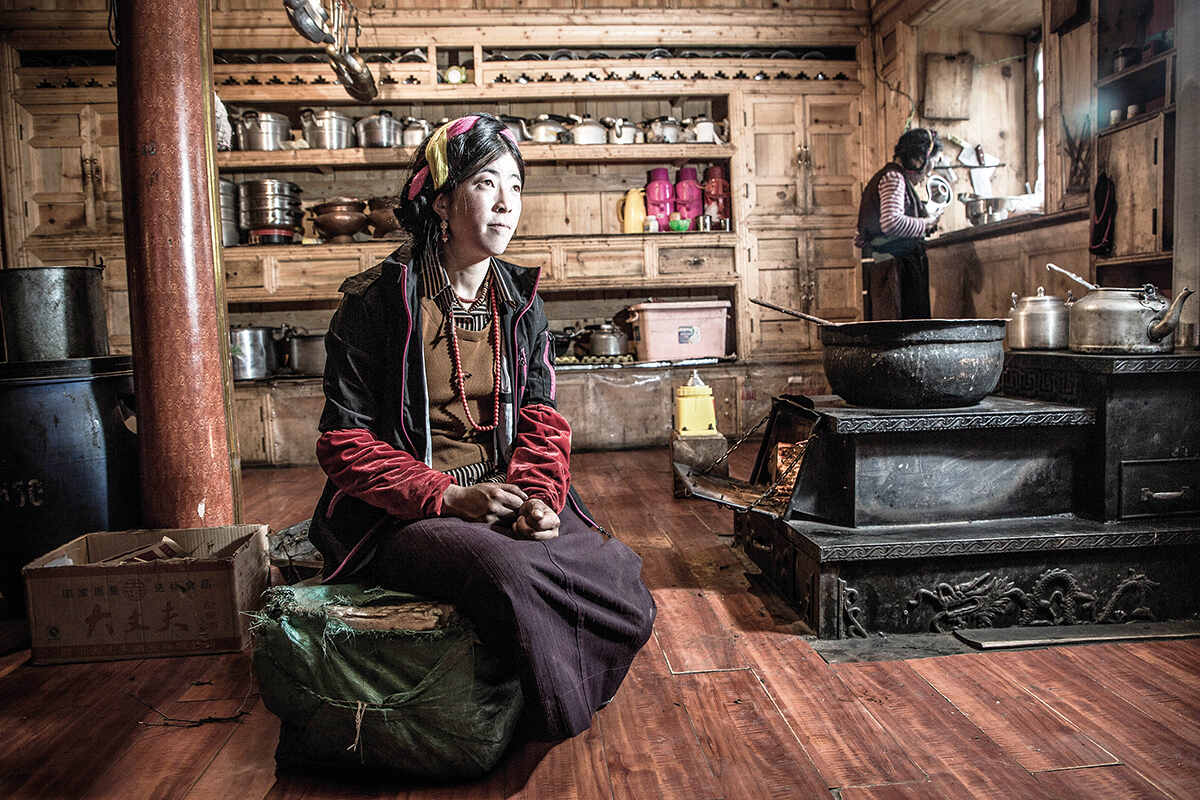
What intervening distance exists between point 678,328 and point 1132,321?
354 cm

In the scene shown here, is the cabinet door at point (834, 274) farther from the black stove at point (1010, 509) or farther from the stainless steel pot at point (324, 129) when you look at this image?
the black stove at point (1010, 509)

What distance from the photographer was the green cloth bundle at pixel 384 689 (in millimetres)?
1549

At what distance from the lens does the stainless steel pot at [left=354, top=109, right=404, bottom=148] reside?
5.78 m

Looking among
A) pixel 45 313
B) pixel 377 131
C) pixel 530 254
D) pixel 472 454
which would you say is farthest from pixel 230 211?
pixel 472 454

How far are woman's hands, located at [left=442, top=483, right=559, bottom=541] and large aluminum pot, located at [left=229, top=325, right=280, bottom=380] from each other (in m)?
4.32

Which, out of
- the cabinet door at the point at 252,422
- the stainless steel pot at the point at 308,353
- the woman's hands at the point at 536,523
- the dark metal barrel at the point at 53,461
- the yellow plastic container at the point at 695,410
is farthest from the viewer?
the stainless steel pot at the point at 308,353

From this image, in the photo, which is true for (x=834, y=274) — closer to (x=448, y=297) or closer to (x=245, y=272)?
(x=245, y=272)

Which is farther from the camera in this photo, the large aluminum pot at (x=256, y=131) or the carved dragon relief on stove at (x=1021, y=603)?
the large aluminum pot at (x=256, y=131)

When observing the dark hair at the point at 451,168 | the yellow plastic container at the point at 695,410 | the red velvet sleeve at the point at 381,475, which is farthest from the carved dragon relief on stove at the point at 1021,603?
the yellow plastic container at the point at 695,410

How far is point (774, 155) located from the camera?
6.14m

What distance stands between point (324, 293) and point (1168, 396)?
4.98 metres

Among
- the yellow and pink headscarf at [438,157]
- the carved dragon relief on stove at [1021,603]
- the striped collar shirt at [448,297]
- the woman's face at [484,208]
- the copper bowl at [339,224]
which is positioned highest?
the copper bowl at [339,224]

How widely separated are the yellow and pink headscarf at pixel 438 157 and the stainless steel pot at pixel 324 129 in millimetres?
4473

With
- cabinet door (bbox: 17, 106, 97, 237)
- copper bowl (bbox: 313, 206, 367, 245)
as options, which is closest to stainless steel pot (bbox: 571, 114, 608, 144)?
copper bowl (bbox: 313, 206, 367, 245)
